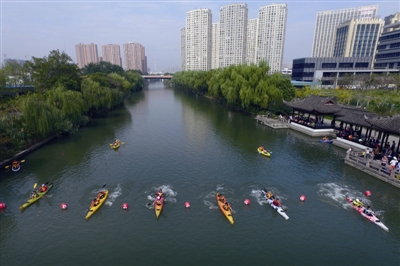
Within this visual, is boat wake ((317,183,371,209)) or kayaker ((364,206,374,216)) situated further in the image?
boat wake ((317,183,371,209))

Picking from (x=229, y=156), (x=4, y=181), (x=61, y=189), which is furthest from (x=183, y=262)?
(x=4, y=181)

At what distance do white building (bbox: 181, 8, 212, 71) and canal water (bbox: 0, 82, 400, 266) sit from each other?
472 feet

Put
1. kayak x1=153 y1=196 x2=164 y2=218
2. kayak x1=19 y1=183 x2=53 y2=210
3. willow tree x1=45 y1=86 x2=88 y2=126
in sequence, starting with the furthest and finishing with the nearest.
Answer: willow tree x1=45 y1=86 x2=88 y2=126 < kayak x1=19 y1=183 x2=53 y2=210 < kayak x1=153 y1=196 x2=164 y2=218

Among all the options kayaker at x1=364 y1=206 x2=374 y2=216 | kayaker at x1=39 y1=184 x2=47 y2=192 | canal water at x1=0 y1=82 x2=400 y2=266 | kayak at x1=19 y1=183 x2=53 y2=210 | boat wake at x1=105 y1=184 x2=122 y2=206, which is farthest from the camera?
kayaker at x1=39 y1=184 x2=47 y2=192

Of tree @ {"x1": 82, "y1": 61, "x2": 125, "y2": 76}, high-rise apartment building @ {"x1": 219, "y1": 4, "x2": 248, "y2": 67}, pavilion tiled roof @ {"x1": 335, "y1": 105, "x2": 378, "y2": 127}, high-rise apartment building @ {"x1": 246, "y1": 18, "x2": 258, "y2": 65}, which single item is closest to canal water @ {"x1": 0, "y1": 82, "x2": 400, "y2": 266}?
pavilion tiled roof @ {"x1": 335, "y1": 105, "x2": 378, "y2": 127}

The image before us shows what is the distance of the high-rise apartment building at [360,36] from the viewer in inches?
4977

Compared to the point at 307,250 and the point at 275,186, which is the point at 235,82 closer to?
the point at 275,186

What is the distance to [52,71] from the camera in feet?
162

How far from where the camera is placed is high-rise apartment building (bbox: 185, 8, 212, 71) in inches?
6348

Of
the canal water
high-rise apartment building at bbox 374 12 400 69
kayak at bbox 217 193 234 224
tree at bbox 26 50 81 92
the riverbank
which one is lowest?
the canal water

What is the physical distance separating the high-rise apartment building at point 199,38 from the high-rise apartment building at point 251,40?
26.8m

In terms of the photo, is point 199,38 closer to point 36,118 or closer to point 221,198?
point 36,118

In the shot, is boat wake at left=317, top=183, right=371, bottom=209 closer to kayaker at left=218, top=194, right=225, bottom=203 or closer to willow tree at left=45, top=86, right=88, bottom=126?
kayaker at left=218, top=194, right=225, bottom=203

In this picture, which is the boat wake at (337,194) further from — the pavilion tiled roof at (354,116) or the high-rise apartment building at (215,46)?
the high-rise apartment building at (215,46)
